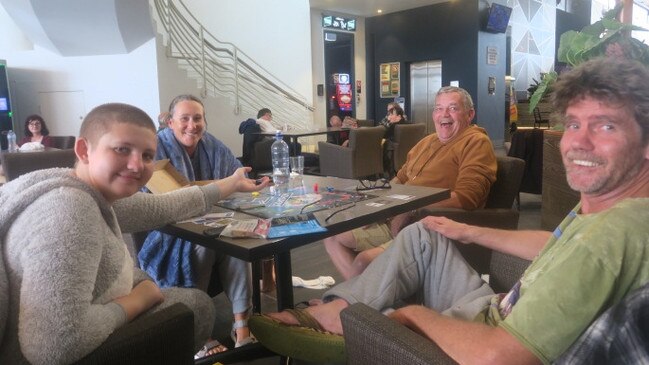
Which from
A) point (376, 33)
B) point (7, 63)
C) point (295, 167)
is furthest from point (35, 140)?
point (376, 33)

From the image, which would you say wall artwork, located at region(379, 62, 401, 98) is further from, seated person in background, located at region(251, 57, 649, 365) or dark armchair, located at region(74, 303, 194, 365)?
dark armchair, located at region(74, 303, 194, 365)

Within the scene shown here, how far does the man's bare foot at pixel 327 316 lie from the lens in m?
1.54

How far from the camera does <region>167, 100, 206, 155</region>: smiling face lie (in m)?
2.36

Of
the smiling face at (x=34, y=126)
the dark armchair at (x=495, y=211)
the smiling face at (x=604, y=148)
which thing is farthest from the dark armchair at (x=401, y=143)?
the smiling face at (x=604, y=148)

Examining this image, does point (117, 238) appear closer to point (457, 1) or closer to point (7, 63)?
point (7, 63)

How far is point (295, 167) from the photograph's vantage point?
2.86m

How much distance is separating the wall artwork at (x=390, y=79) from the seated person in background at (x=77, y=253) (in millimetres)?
10993

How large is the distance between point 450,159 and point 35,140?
535cm

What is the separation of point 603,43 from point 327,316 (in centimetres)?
220

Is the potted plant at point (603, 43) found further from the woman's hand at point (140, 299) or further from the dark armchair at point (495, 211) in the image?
the woman's hand at point (140, 299)

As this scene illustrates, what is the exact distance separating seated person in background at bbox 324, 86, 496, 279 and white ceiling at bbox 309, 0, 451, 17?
8167 millimetres

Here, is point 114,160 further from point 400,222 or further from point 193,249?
point 400,222

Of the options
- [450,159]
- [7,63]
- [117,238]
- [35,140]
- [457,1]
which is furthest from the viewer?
[457,1]

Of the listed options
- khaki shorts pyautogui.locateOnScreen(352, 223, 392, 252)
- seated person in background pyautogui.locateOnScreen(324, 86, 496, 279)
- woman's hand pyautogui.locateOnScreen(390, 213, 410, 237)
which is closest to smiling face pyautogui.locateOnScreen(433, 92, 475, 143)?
seated person in background pyautogui.locateOnScreen(324, 86, 496, 279)
